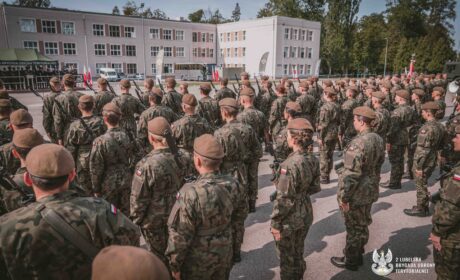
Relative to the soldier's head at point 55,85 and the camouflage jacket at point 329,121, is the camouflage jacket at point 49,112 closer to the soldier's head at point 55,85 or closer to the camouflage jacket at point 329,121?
the soldier's head at point 55,85

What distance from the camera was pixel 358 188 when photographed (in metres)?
4.52

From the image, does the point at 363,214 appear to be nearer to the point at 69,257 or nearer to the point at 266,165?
the point at 69,257

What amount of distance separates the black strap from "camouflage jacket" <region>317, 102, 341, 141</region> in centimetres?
706

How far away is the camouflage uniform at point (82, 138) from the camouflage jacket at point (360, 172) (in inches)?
167

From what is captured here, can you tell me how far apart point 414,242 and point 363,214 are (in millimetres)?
1689

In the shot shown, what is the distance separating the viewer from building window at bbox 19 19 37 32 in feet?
136

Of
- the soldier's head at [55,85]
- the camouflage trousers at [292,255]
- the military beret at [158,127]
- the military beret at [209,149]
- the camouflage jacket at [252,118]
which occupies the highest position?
the soldier's head at [55,85]

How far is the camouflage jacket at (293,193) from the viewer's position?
150 inches

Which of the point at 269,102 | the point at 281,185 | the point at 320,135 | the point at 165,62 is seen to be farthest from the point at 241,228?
the point at 165,62

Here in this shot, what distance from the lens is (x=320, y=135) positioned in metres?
8.46

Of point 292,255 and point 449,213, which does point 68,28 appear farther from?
point 449,213

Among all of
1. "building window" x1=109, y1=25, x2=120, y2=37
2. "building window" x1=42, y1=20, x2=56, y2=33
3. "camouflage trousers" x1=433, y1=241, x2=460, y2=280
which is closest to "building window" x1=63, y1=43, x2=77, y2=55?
"building window" x1=42, y1=20, x2=56, y2=33

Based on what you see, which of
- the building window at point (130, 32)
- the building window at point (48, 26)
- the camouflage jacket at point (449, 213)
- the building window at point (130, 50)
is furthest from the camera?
the building window at point (130, 50)

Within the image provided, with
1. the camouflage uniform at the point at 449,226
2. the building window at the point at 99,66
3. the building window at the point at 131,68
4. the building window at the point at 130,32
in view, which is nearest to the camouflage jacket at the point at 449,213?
the camouflage uniform at the point at 449,226
